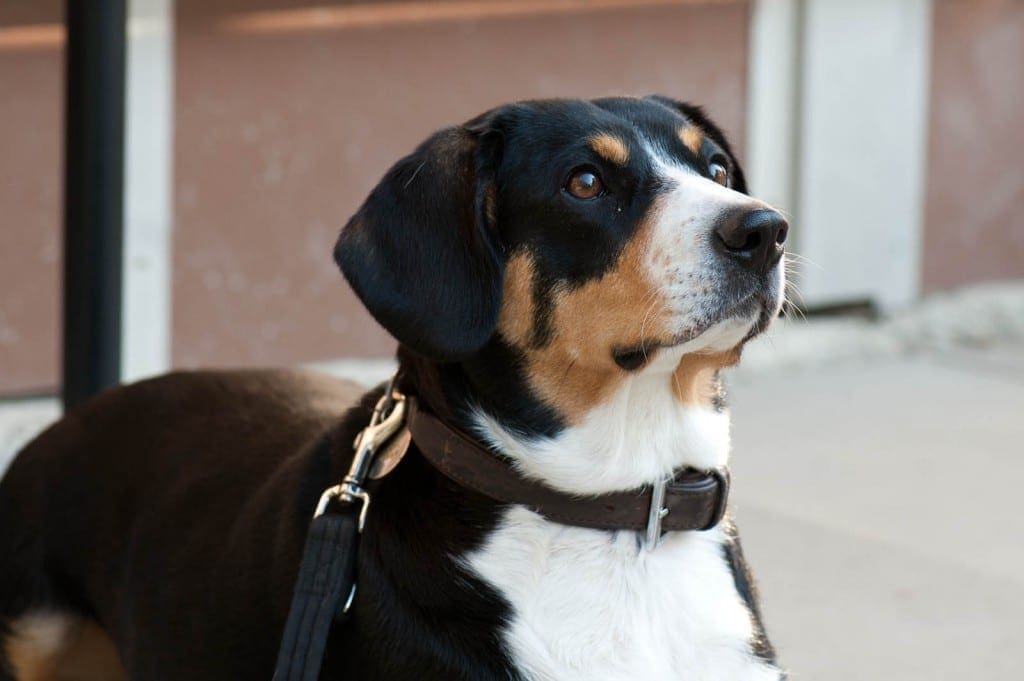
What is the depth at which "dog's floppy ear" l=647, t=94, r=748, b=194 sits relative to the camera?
3256 mm

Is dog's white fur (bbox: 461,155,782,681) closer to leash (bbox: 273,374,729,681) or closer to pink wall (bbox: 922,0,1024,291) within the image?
leash (bbox: 273,374,729,681)

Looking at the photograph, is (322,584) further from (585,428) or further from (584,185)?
Answer: (584,185)

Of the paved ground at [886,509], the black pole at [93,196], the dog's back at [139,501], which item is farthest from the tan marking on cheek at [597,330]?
the black pole at [93,196]

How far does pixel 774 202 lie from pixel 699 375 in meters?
4.16

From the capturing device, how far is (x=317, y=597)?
2.77 metres

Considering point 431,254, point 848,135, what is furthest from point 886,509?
point 431,254

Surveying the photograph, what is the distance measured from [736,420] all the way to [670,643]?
329cm

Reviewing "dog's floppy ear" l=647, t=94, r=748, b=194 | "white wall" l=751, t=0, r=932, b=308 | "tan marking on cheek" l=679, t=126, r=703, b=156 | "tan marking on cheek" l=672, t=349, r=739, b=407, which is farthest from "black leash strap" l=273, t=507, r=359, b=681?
"white wall" l=751, t=0, r=932, b=308

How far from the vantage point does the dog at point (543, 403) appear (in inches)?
107

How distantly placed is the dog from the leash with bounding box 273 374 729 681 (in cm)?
2

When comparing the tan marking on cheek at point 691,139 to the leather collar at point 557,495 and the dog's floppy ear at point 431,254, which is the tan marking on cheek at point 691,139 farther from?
the leather collar at point 557,495

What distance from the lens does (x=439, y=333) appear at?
271cm

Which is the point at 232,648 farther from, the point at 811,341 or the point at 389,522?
the point at 811,341

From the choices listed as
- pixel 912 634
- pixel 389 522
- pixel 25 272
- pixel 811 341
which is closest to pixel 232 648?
pixel 389 522
